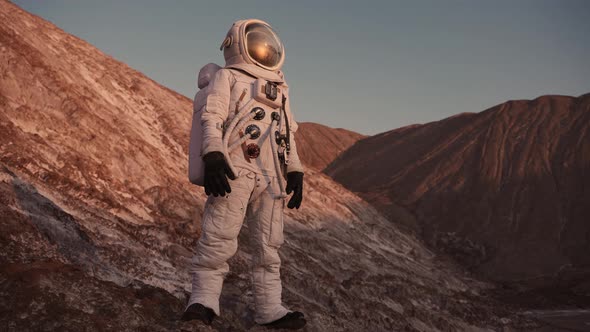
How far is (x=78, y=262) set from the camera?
6.59m

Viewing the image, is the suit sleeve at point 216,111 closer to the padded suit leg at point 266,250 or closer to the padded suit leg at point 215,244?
the padded suit leg at point 215,244

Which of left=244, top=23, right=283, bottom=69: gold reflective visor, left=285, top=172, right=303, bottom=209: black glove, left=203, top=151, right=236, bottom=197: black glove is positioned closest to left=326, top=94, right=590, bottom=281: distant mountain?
left=285, top=172, right=303, bottom=209: black glove

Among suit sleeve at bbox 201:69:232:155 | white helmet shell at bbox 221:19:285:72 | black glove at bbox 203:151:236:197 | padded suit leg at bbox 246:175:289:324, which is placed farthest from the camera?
white helmet shell at bbox 221:19:285:72

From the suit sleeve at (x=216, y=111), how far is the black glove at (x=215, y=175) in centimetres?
8

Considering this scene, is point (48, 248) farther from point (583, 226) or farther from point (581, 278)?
point (583, 226)

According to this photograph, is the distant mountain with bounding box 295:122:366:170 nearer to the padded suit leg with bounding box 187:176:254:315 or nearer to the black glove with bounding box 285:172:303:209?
the black glove with bounding box 285:172:303:209

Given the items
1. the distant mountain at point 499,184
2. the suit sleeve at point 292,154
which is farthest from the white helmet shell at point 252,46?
the distant mountain at point 499,184

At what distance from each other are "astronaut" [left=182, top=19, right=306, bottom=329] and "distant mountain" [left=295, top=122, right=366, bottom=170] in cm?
6111

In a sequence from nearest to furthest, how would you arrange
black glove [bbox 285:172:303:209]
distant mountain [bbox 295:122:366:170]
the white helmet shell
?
1. the white helmet shell
2. black glove [bbox 285:172:303:209]
3. distant mountain [bbox 295:122:366:170]

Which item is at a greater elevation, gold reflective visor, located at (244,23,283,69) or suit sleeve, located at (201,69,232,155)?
gold reflective visor, located at (244,23,283,69)

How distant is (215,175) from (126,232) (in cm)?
603

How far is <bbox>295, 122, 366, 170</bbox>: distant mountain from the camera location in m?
70.1

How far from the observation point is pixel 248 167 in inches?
193

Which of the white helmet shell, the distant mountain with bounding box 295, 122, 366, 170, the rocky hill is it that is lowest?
the rocky hill
